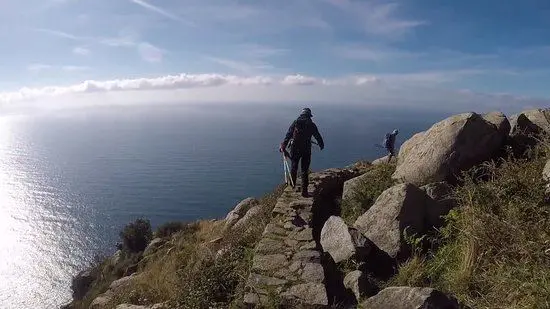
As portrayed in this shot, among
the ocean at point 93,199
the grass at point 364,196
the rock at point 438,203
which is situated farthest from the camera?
the ocean at point 93,199

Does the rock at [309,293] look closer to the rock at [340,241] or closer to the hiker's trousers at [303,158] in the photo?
the rock at [340,241]

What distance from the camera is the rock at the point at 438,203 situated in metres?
8.32

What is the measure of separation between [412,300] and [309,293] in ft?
5.66

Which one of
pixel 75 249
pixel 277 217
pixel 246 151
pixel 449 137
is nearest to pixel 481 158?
pixel 449 137

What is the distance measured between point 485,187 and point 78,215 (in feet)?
368

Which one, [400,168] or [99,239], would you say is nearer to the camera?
[400,168]

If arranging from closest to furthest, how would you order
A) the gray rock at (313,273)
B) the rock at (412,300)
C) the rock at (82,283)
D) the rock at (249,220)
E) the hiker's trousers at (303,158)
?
the rock at (412,300) → the gray rock at (313,273) → the rock at (249,220) → the hiker's trousers at (303,158) → the rock at (82,283)

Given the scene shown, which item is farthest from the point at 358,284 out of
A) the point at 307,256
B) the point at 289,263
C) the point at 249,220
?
the point at 249,220

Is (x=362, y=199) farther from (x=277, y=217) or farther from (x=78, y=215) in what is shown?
(x=78, y=215)

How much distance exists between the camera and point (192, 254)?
1154 cm

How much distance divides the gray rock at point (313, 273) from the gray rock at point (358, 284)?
1.41ft

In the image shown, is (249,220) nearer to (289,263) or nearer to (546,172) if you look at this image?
(289,263)

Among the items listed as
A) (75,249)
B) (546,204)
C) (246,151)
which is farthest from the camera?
(246,151)

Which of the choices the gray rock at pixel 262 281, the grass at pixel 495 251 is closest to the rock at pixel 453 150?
the grass at pixel 495 251
